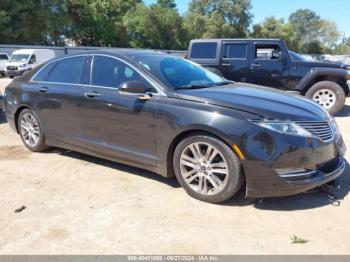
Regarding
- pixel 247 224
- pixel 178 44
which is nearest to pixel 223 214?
pixel 247 224

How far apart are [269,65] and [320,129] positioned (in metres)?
5.83

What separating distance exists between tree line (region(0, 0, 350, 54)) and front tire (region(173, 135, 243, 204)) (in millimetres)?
35079

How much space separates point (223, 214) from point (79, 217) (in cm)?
142

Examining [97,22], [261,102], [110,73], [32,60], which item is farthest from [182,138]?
[97,22]

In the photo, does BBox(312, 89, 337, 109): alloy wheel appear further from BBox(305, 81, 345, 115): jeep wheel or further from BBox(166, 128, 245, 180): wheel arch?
BBox(166, 128, 245, 180): wheel arch

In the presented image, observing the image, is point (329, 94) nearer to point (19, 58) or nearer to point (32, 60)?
point (32, 60)

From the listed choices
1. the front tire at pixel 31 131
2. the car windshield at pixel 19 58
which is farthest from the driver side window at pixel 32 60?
the front tire at pixel 31 131

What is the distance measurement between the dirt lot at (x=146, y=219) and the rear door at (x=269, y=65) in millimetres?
4895

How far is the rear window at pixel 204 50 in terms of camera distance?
9953mm

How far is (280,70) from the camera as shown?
9242 millimetres

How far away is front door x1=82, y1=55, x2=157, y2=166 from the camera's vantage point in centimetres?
419

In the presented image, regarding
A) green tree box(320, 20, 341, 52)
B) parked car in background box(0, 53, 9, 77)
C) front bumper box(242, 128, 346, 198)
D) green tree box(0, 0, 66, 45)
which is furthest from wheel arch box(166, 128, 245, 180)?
green tree box(320, 20, 341, 52)

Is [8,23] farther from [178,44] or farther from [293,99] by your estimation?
[293,99]

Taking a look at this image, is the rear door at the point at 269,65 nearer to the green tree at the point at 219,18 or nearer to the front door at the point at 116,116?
the front door at the point at 116,116
